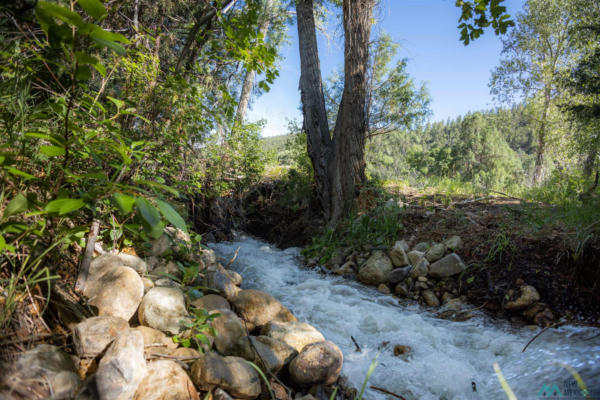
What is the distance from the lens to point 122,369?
1115 mm

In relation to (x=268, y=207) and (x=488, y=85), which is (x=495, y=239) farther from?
(x=488, y=85)

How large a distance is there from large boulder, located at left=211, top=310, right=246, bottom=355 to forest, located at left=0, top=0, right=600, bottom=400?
0.01 m

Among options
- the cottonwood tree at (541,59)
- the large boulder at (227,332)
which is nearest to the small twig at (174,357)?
the large boulder at (227,332)

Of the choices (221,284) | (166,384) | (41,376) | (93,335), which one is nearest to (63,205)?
(41,376)

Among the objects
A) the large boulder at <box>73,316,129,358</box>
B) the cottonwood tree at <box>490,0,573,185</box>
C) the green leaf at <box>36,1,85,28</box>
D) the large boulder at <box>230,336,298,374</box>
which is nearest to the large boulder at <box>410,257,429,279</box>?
the large boulder at <box>230,336,298,374</box>

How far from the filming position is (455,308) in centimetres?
263

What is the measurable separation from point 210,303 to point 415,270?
7.52ft

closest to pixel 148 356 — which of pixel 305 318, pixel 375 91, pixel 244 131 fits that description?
pixel 305 318

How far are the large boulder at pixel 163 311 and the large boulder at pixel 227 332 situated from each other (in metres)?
0.21

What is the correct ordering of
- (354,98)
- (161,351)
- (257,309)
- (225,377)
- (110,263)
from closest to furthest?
(225,377) → (161,351) → (110,263) → (257,309) → (354,98)

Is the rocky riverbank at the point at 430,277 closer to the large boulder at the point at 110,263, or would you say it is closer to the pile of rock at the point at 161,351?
the pile of rock at the point at 161,351

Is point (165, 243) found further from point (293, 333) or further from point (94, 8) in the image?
point (94, 8)

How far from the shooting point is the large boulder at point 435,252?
3.18m
